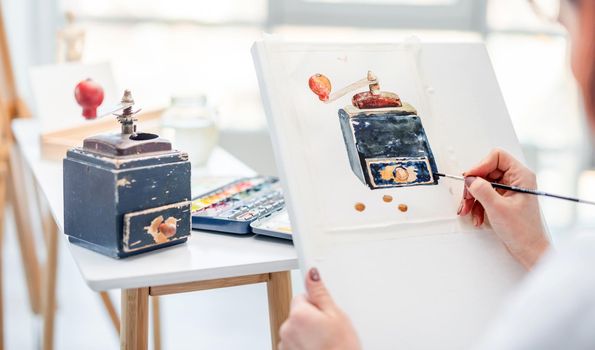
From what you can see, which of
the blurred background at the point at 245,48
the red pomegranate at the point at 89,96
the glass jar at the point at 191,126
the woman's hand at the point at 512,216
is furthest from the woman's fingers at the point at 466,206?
the blurred background at the point at 245,48

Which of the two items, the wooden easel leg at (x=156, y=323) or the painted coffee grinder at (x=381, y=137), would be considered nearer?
the painted coffee grinder at (x=381, y=137)

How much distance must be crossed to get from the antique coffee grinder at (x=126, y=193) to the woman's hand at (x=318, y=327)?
0.75 feet

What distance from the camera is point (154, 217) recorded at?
960mm

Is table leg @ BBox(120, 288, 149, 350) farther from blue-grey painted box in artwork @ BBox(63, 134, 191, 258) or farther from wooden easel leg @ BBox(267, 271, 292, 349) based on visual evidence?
wooden easel leg @ BBox(267, 271, 292, 349)

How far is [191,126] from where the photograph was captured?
1.52 meters

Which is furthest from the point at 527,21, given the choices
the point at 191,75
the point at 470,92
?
the point at 470,92

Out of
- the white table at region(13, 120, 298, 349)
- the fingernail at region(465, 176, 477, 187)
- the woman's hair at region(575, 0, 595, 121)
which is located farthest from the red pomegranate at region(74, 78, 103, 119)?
the woman's hair at region(575, 0, 595, 121)

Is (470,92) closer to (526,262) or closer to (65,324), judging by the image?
(526,262)

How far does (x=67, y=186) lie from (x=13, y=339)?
1.42 meters

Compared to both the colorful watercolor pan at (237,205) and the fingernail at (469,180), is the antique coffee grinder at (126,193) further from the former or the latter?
the fingernail at (469,180)

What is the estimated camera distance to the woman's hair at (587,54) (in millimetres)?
610

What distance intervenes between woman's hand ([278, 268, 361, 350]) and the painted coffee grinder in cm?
21

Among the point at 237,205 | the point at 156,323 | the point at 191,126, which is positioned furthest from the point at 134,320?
the point at 156,323

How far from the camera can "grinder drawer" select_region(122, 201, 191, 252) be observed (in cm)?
94
